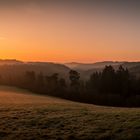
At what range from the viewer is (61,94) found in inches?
3942

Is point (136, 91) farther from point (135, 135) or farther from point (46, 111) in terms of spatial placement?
point (135, 135)

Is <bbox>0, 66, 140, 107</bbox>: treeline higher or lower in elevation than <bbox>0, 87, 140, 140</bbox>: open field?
lower

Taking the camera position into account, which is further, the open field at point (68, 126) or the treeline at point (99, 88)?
the treeline at point (99, 88)

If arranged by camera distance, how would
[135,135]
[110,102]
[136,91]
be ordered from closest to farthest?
[135,135], [110,102], [136,91]

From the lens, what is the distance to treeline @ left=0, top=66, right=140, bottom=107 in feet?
306

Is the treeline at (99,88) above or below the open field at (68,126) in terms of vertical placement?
below

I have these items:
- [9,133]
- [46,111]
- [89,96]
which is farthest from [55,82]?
[9,133]

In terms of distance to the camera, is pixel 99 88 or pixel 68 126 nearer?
pixel 68 126

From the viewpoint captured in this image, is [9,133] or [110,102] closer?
[9,133]

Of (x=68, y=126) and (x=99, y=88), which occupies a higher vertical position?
(x=68, y=126)

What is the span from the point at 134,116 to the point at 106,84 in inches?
3386

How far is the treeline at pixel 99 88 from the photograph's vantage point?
3676 inches

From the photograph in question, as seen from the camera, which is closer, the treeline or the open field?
the open field

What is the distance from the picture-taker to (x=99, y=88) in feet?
381
